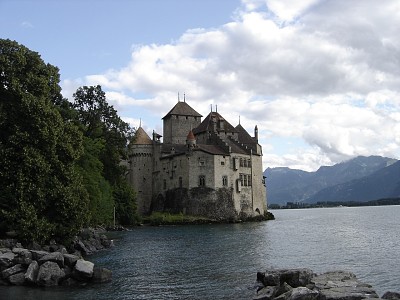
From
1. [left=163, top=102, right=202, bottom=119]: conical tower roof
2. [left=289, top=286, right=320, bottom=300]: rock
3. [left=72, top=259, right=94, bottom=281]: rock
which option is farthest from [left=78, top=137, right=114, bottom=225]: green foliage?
[left=163, top=102, right=202, bottom=119]: conical tower roof

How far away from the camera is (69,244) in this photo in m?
35.4

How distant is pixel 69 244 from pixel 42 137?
827 cm

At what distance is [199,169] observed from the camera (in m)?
86.3

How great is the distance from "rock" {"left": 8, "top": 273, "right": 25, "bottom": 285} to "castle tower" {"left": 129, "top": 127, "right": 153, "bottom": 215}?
6996 cm

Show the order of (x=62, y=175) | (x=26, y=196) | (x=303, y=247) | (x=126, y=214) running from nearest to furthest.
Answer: (x=26, y=196), (x=62, y=175), (x=303, y=247), (x=126, y=214)

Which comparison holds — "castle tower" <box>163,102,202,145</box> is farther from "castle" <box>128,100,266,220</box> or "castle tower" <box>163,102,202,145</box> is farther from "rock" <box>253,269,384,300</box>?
"rock" <box>253,269,384,300</box>

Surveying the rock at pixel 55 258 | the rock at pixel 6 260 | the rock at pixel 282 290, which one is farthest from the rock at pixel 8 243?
the rock at pixel 282 290

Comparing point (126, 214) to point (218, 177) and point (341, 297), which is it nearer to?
point (218, 177)

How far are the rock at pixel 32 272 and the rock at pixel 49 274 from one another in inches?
9.6

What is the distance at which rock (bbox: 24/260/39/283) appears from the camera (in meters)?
24.6

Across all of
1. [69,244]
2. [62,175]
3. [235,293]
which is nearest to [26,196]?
[62,175]

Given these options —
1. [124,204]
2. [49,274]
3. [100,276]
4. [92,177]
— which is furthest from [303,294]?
[124,204]

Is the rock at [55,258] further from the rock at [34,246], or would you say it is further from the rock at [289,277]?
the rock at [289,277]

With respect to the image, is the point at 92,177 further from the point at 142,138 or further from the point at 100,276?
the point at 142,138
